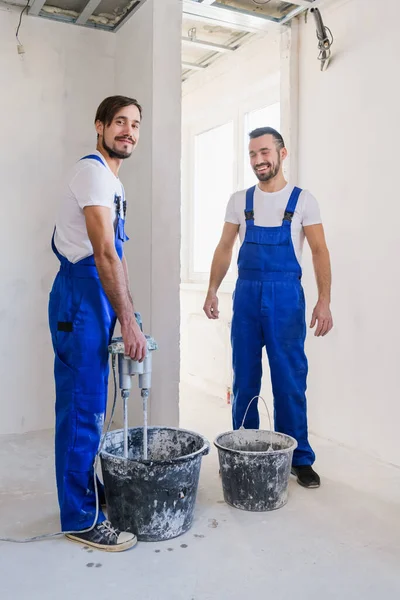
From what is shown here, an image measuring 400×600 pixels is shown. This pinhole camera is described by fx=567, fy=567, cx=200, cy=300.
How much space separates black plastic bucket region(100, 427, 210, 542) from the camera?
189 centimetres

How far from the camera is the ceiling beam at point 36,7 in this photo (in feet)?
10.1

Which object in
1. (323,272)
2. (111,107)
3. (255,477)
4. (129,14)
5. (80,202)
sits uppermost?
(129,14)

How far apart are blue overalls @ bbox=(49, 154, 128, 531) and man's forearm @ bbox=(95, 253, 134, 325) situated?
0.07 m

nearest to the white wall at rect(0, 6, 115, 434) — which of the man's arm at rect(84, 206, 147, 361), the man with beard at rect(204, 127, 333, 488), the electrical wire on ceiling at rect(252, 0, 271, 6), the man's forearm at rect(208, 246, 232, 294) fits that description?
the electrical wire on ceiling at rect(252, 0, 271, 6)

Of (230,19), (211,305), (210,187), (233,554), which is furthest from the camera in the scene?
(210,187)

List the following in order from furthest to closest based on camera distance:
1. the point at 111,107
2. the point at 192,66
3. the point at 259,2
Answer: the point at 192,66
the point at 259,2
the point at 111,107

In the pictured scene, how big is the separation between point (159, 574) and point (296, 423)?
101 centimetres

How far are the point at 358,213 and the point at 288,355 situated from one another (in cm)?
94

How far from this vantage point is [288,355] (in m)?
2.49

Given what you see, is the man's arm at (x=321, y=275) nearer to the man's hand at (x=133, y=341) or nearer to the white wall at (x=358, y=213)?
the white wall at (x=358, y=213)

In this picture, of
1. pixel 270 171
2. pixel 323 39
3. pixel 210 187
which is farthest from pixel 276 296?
pixel 210 187

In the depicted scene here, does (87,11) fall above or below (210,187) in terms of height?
above

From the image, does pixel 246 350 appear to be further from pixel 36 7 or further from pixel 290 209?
pixel 36 7

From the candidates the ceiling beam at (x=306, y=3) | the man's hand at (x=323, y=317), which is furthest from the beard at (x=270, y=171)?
the ceiling beam at (x=306, y=3)
